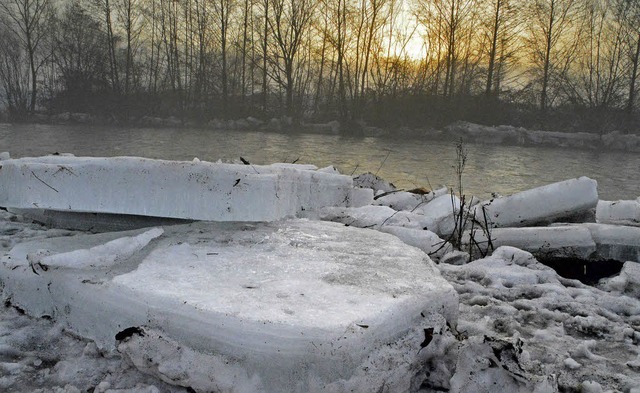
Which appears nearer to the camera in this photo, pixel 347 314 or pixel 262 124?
pixel 347 314

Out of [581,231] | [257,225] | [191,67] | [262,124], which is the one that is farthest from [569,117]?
[257,225]

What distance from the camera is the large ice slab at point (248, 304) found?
4.68 feet

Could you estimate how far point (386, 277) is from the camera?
1971 millimetres

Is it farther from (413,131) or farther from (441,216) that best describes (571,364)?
(413,131)

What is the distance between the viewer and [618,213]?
3828 millimetres

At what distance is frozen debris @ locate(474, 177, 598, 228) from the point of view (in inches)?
144

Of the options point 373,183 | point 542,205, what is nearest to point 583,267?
point 542,205

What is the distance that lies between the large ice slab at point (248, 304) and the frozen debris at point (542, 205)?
1.47m

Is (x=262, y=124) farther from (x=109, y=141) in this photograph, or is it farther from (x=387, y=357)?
(x=387, y=357)

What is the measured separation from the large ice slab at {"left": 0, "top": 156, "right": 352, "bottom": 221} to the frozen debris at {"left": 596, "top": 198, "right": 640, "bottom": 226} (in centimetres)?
253

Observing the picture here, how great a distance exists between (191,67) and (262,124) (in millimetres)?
4296

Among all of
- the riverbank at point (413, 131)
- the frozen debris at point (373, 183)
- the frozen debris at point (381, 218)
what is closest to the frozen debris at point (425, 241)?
the frozen debris at point (381, 218)

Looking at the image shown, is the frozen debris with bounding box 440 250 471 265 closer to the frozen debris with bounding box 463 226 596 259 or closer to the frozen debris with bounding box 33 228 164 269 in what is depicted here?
the frozen debris with bounding box 463 226 596 259

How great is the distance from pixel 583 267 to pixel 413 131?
46.2ft
